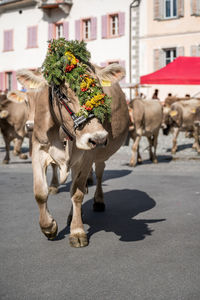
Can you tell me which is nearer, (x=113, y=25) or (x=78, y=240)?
(x=78, y=240)

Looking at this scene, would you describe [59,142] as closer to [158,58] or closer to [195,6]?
[195,6]

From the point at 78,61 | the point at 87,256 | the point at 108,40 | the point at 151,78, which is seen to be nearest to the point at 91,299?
the point at 87,256

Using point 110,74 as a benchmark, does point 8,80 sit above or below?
above

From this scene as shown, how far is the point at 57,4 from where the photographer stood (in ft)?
114

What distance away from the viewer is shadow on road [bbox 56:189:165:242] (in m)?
5.34

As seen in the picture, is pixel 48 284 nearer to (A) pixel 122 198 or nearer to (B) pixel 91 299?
(B) pixel 91 299

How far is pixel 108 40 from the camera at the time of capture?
32.5 metres

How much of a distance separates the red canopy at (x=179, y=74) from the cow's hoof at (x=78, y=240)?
10.1 meters

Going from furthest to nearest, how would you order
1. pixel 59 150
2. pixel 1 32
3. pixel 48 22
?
pixel 1 32 < pixel 48 22 < pixel 59 150

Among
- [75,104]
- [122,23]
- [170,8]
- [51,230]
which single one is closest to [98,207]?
[51,230]

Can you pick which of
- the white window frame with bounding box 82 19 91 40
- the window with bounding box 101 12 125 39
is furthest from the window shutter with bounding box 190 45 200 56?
the white window frame with bounding box 82 19 91 40

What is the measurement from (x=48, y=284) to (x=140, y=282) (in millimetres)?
685

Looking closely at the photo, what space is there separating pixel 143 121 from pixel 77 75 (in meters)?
8.40

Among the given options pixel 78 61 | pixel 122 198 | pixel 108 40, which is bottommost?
pixel 122 198
